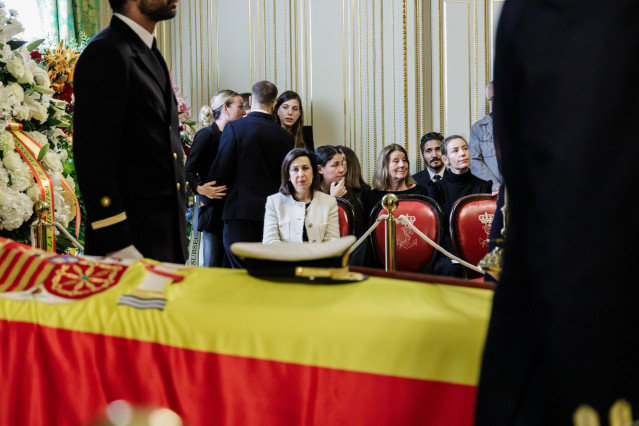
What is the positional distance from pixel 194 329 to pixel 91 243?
2.38ft

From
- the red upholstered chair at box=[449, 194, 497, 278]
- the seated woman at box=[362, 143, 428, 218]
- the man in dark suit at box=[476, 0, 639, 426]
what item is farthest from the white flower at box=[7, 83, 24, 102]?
the seated woman at box=[362, 143, 428, 218]

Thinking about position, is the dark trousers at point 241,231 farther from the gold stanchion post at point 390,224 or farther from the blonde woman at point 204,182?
the gold stanchion post at point 390,224

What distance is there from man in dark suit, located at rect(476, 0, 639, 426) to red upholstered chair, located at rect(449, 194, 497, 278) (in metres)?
2.60

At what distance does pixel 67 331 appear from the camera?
127 cm

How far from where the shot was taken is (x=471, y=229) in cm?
332

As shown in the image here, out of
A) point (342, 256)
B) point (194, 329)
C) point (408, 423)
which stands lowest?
point (408, 423)

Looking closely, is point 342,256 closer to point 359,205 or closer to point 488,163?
point 359,205

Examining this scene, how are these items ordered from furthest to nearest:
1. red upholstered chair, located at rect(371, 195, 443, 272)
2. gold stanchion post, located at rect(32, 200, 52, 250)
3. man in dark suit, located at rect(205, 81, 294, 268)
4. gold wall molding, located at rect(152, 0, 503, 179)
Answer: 1. gold wall molding, located at rect(152, 0, 503, 179)
2. man in dark suit, located at rect(205, 81, 294, 268)
3. red upholstered chair, located at rect(371, 195, 443, 272)
4. gold stanchion post, located at rect(32, 200, 52, 250)

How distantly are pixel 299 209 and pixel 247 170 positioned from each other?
1.80 feet

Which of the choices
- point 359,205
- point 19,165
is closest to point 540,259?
point 19,165

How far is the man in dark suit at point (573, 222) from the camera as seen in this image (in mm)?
694

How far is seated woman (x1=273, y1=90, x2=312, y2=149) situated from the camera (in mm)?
5434

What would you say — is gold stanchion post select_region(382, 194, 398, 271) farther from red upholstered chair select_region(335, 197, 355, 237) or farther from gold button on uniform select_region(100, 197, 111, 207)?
gold button on uniform select_region(100, 197, 111, 207)

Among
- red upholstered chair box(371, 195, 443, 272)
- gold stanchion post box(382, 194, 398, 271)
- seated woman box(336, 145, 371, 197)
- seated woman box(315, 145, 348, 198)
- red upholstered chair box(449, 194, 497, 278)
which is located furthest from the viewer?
seated woman box(336, 145, 371, 197)
